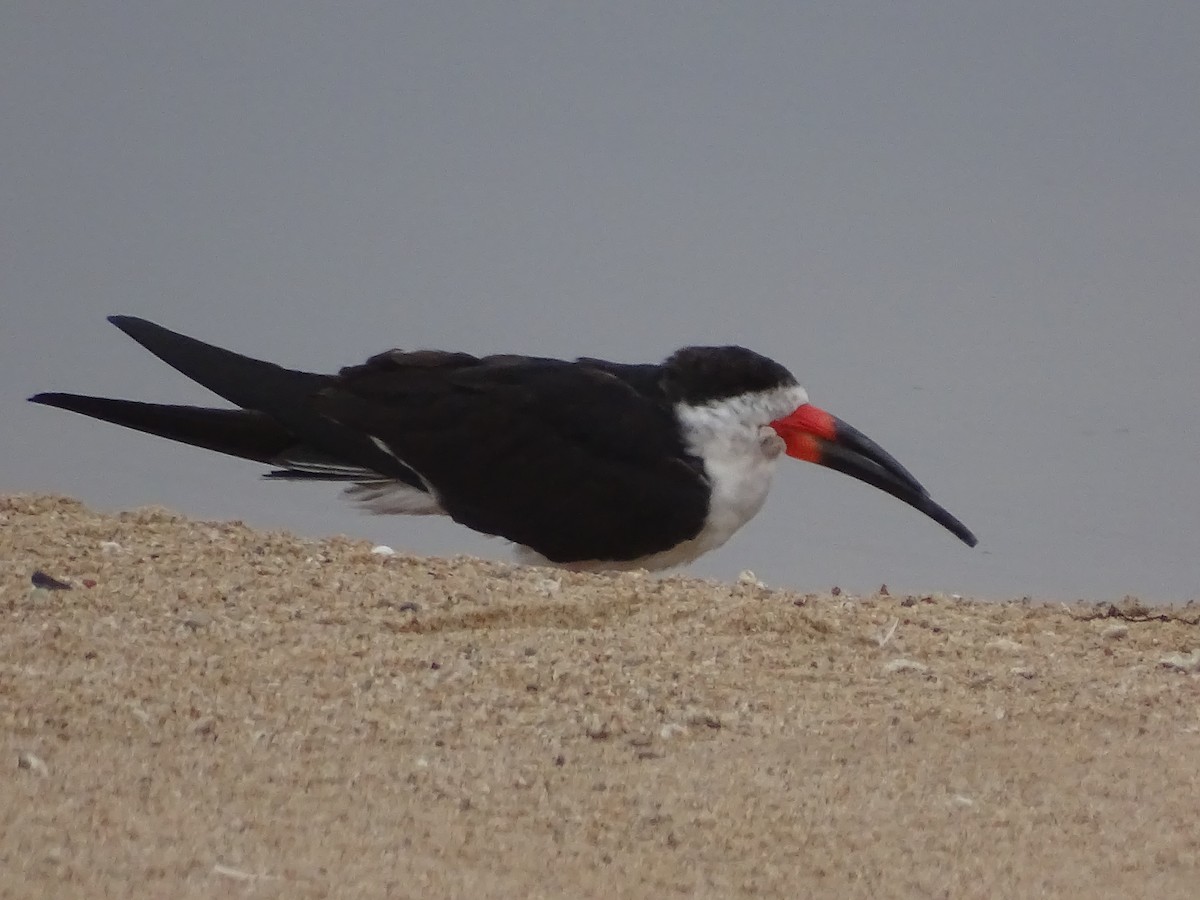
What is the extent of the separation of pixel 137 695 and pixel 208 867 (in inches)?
36.9

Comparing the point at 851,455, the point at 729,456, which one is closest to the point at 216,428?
the point at 729,456

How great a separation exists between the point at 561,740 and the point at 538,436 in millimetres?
2245

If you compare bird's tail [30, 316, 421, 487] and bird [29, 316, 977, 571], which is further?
bird's tail [30, 316, 421, 487]

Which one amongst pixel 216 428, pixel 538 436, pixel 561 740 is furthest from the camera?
pixel 216 428

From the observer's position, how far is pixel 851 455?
5586 mm

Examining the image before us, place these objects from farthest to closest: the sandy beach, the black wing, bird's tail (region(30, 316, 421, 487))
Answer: bird's tail (region(30, 316, 421, 487)) < the black wing < the sandy beach

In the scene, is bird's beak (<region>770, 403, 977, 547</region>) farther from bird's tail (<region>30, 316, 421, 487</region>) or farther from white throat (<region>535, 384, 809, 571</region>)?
bird's tail (<region>30, 316, 421, 487</region>)

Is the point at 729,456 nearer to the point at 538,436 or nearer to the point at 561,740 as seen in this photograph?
the point at 538,436

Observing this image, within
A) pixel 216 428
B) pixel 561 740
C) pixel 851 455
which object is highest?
pixel 851 455

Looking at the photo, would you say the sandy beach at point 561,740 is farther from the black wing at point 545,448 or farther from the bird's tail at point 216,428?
the bird's tail at point 216,428

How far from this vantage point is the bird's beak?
18.0 ft

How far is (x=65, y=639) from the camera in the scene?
3652mm

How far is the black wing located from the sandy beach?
631 millimetres

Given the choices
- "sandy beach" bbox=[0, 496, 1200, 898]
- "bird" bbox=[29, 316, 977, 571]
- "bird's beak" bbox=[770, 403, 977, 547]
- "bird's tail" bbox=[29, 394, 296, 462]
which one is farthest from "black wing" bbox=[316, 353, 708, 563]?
"sandy beach" bbox=[0, 496, 1200, 898]
